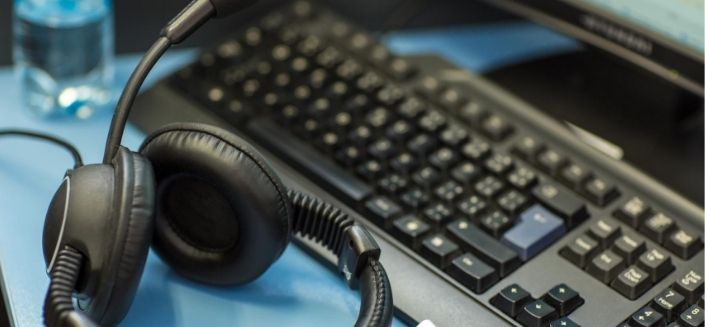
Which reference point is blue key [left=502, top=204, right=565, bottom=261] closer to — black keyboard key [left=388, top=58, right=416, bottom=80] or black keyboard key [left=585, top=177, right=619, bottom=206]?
black keyboard key [left=585, top=177, right=619, bottom=206]

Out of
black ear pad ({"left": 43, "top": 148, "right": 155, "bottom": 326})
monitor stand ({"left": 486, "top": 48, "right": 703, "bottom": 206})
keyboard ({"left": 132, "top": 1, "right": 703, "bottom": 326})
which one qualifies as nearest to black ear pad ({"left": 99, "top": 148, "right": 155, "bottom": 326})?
black ear pad ({"left": 43, "top": 148, "right": 155, "bottom": 326})

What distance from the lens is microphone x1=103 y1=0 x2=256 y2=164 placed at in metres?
0.55

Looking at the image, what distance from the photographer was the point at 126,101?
56cm

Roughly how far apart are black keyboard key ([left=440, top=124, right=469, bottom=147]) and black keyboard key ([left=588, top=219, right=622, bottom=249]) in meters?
0.11

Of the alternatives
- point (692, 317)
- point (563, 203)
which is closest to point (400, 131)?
point (563, 203)

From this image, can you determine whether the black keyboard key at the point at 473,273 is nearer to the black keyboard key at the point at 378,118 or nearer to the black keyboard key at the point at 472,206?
the black keyboard key at the point at 472,206

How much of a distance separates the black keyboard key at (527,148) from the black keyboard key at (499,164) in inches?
0.5

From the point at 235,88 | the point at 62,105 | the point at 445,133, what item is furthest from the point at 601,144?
the point at 62,105

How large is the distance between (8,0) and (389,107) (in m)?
0.31

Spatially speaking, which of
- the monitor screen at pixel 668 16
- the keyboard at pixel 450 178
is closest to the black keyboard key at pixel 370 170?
the keyboard at pixel 450 178

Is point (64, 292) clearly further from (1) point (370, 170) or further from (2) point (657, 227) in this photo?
(2) point (657, 227)

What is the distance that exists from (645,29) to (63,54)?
0.41 metres

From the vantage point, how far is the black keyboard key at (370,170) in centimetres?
66

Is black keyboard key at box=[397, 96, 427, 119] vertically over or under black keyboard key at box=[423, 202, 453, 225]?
over
